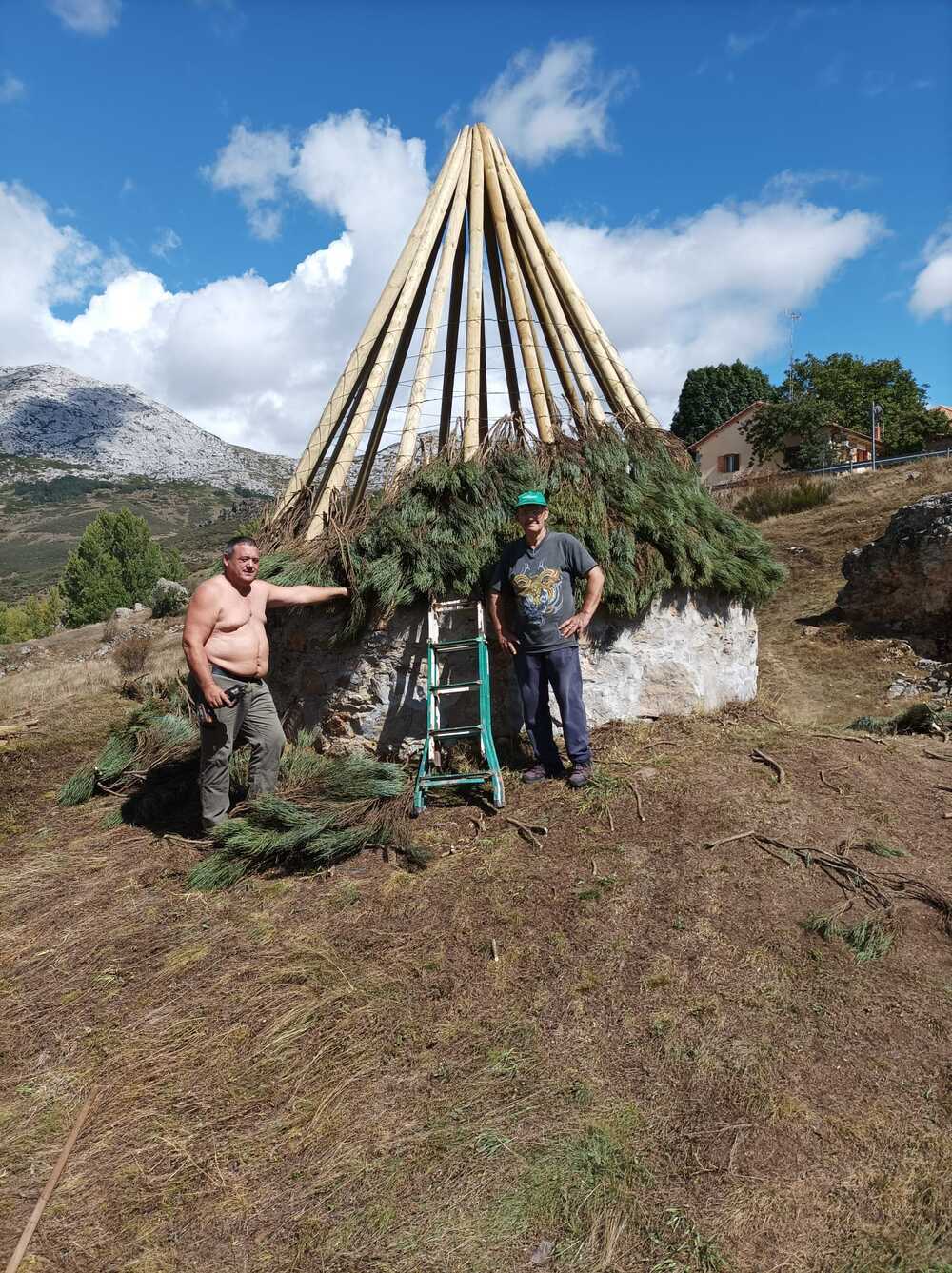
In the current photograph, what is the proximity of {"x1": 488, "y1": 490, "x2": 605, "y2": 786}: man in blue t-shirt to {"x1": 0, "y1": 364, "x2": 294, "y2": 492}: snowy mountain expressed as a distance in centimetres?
14980

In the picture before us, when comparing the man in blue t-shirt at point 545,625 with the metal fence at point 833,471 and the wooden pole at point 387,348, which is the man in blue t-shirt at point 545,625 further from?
the metal fence at point 833,471

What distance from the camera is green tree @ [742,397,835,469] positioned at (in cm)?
3728

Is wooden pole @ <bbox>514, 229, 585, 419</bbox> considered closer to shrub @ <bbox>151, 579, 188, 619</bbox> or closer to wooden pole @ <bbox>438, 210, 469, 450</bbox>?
wooden pole @ <bbox>438, 210, 469, 450</bbox>

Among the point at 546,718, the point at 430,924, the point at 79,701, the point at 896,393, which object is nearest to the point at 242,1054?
the point at 430,924

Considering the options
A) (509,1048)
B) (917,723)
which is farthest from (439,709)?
(917,723)

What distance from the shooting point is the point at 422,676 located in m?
5.41

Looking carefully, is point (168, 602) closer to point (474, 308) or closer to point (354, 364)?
point (354, 364)

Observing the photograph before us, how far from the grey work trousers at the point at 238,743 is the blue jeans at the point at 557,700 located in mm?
1560

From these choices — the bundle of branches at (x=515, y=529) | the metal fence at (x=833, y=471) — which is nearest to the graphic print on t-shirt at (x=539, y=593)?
the bundle of branches at (x=515, y=529)

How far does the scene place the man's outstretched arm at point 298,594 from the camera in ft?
16.0

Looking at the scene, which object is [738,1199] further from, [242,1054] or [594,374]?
[594,374]

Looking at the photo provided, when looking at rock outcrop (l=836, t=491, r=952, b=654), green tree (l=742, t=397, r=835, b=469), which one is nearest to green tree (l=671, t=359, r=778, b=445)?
green tree (l=742, t=397, r=835, b=469)

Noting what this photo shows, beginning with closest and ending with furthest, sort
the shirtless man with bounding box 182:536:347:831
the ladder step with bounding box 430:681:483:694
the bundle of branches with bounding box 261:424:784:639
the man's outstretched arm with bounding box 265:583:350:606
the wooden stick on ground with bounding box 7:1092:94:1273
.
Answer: the wooden stick on ground with bounding box 7:1092:94:1273, the shirtless man with bounding box 182:536:347:831, the man's outstretched arm with bounding box 265:583:350:606, the ladder step with bounding box 430:681:483:694, the bundle of branches with bounding box 261:424:784:639

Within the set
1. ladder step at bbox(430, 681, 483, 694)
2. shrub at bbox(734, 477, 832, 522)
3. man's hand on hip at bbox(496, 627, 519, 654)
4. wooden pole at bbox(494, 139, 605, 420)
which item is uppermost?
wooden pole at bbox(494, 139, 605, 420)
